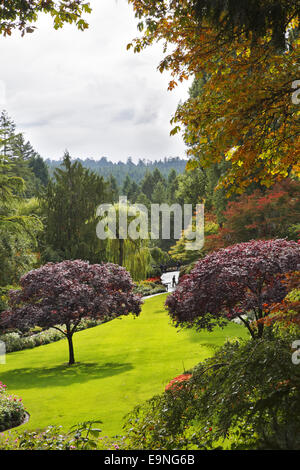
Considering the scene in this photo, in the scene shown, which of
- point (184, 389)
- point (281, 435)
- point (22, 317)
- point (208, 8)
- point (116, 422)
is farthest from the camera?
point (22, 317)

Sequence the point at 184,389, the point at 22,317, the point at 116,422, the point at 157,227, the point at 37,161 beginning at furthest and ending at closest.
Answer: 1. the point at 37,161
2. the point at 157,227
3. the point at 22,317
4. the point at 116,422
5. the point at 184,389

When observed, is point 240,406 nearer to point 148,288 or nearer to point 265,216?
point 265,216

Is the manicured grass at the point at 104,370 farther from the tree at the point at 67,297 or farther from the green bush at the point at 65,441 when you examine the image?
the green bush at the point at 65,441

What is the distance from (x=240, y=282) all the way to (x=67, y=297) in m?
6.76

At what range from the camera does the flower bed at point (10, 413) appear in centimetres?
948

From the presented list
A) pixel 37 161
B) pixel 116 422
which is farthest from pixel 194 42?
pixel 37 161

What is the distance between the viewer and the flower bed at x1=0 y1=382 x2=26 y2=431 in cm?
948

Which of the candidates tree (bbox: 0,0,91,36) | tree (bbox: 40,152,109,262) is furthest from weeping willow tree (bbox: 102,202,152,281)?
tree (bbox: 0,0,91,36)

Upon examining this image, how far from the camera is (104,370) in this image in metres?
13.5

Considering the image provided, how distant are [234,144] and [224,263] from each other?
5.58 m

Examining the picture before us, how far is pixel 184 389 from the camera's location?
5402 mm

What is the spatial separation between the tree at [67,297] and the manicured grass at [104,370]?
1.61 metres

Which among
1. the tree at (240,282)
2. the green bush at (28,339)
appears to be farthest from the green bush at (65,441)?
the green bush at (28,339)

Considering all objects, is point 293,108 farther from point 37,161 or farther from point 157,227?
point 37,161
